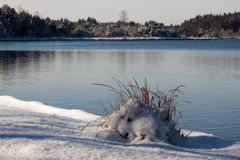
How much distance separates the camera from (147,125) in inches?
434

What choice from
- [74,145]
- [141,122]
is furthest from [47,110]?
[74,145]

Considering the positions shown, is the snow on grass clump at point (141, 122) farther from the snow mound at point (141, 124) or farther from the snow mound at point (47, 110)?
the snow mound at point (47, 110)

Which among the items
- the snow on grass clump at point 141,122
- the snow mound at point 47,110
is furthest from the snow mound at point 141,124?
the snow mound at point 47,110

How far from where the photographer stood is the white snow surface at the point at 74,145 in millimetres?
8781

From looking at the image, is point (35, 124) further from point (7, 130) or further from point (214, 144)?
point (214, 144)

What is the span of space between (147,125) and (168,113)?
0.87 m

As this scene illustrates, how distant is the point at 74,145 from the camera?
923cm

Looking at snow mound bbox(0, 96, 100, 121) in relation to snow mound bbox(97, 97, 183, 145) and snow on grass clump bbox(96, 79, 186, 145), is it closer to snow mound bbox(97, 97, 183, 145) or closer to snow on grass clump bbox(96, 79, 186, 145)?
snow on grass clump bbox(96, 79, 186, 145)

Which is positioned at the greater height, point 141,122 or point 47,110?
point 141,122

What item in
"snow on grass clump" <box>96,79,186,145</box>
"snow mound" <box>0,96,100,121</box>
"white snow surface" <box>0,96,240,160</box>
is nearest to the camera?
"white snow surface" <box>0,96,240,160</box>

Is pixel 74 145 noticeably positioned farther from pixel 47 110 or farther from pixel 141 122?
pixel 47 110

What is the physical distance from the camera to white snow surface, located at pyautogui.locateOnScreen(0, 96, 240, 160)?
8.78 m

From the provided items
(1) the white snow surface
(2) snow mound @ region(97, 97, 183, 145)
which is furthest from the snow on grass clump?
(1) the white snow surface

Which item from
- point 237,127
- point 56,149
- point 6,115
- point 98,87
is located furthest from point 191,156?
point 98,87
